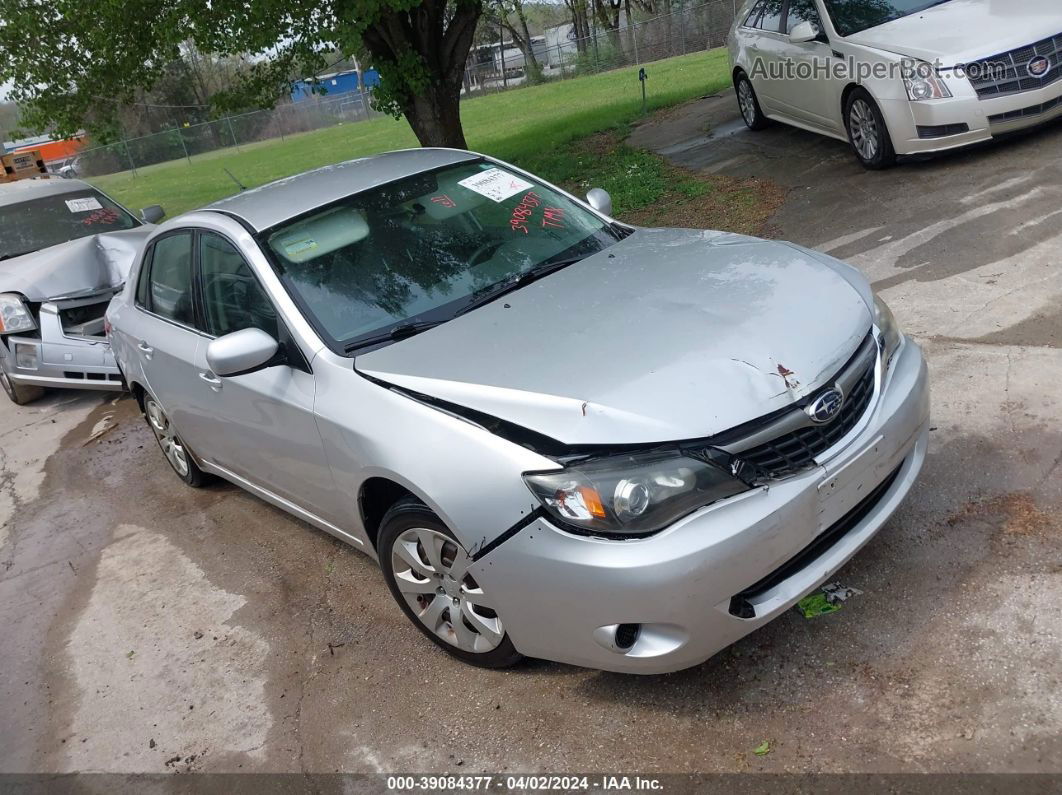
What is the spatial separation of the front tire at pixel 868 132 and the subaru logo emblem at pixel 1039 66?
1130 mm

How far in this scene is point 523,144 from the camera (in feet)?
52.6

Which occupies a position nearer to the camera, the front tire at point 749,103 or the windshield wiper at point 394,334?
the windshield wiper at point 394,334

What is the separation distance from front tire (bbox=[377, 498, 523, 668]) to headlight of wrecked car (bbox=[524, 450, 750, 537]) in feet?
1.62

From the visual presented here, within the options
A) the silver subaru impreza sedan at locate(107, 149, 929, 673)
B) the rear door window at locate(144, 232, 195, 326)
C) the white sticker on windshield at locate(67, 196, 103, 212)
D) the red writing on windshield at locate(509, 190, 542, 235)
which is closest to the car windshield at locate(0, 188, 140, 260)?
the white sticker on windshield at locate(67, 196, 103, 212)

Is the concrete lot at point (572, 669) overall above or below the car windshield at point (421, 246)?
below

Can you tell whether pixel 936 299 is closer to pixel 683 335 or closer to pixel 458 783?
pixel 683 335

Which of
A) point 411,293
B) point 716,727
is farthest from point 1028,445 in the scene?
point 411,293

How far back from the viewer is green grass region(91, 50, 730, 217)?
11781 mm

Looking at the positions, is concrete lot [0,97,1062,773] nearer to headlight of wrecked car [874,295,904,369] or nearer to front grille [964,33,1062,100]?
headlight of wrecked car [874,295,904,369]

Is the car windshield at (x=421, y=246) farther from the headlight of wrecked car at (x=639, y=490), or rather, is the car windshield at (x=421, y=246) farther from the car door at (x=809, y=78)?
the car door at (x=809, y=78)

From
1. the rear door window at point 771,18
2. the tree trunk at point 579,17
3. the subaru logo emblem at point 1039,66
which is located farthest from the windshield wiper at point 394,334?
the tree trunk at point 579,17

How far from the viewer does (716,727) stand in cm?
306

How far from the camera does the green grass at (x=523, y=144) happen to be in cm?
1178

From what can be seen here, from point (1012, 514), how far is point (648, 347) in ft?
5.73
